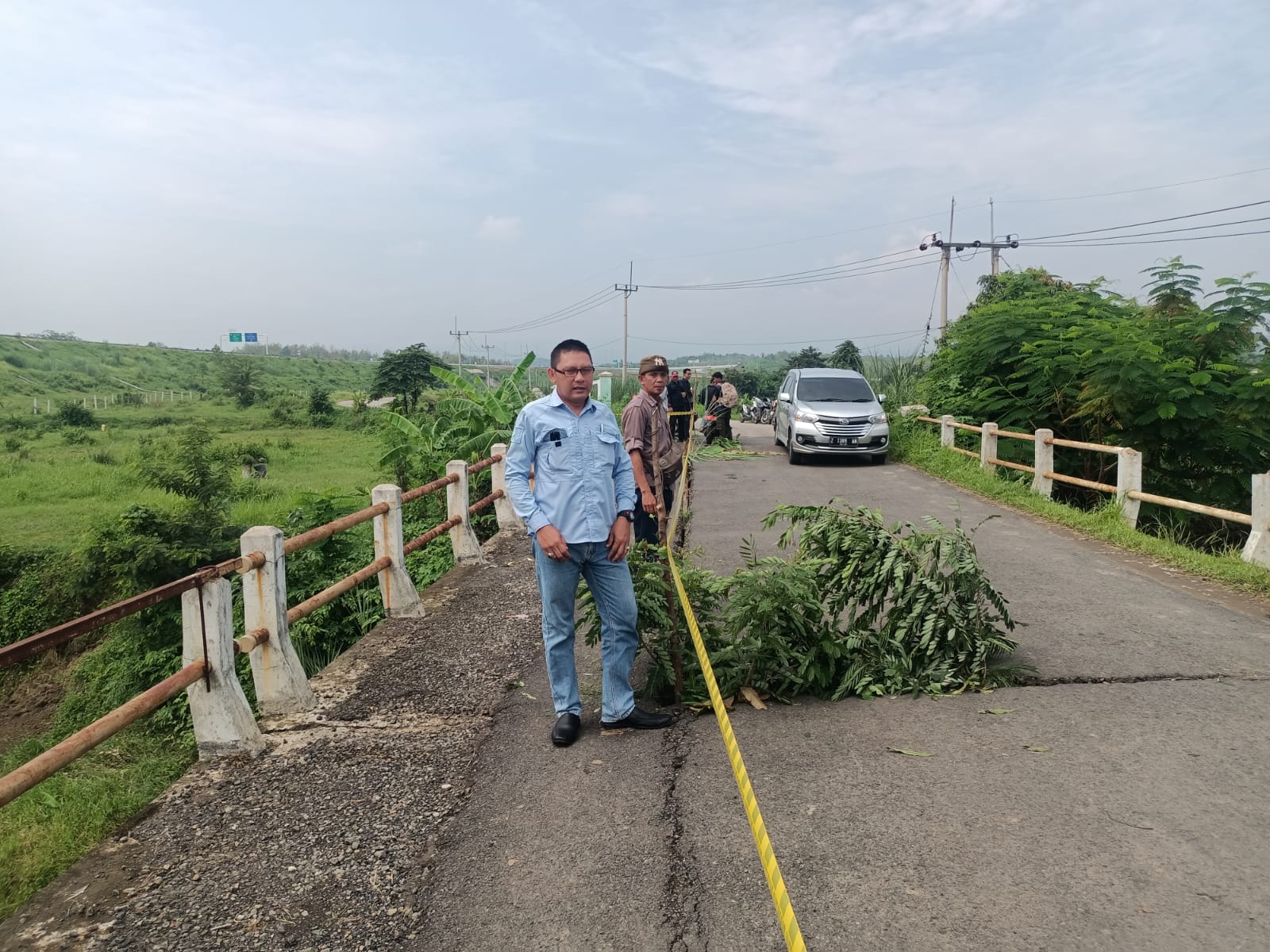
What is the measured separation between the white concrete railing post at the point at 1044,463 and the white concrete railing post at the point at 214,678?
11134mm

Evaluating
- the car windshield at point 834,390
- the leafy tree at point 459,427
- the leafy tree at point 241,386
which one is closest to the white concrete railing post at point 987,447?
the car windshield at point 834,390

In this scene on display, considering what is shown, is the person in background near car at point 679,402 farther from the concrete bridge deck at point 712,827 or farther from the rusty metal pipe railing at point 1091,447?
the concrete bridge deck at point 712,827

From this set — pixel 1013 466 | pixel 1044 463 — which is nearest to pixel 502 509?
pixel 1044 463

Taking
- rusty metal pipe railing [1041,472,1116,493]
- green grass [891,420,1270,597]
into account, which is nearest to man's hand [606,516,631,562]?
green grass [891,420,1270,597]

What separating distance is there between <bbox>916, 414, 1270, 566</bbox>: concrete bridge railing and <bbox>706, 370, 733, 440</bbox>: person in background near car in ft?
16.1

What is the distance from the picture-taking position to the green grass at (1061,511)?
788 cm

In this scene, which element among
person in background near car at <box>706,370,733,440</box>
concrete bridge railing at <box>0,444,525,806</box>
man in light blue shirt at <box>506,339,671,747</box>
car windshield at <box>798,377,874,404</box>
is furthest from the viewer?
person in background near car at <box>706,370,733,440</box>

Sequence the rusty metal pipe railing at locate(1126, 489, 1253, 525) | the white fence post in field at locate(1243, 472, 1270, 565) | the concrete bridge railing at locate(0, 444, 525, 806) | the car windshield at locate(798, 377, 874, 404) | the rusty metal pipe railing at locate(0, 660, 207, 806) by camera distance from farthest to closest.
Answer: the car windshield at locate(798, 377, 874, 404) < the rusty metal pipe railing at locate(1126, 489, 1253, 525) < the white fence post in field at locate(1243, 472, 1270, 565) < the concrete bridge railing at locate(0, 444, 525, 806) < the rusty metal pipe railing at locate(0, 660, 207, 806)

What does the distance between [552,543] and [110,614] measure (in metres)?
1.85

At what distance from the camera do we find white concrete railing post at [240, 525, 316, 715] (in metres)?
4.92

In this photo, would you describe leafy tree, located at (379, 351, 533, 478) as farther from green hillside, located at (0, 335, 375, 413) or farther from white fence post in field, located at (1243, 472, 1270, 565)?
green hillside, located at (0, 335, 375, 413)

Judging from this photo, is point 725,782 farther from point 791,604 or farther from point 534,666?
point 534,666

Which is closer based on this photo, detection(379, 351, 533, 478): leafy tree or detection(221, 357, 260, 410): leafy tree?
detection(379, 351, 533, 478): leafy tree

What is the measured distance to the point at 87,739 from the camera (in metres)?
3.55
